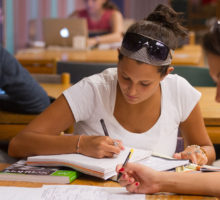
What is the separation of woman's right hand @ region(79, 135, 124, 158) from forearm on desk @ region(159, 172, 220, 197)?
24 cm

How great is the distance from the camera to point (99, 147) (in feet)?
4.84

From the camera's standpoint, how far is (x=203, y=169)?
4.63 feet

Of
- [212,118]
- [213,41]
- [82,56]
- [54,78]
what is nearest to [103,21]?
[82,56]

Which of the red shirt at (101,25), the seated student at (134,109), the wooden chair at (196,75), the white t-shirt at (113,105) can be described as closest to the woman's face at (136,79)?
the seated student at (134,109)

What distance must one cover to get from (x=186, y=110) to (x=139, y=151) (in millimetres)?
384

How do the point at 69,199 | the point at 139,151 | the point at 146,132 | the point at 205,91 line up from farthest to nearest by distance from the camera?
the point at 205,91, the point at 146,132, the point at 139,151, the point at 69,199

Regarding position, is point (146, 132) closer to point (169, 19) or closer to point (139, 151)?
point (139, 151)

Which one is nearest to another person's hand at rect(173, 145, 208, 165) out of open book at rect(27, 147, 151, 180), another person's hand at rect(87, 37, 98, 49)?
open book at rect(27, 147, 151, 180)

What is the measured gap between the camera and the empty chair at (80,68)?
10.0 ft

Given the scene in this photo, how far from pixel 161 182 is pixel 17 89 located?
3.92 feet

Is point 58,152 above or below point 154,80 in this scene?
below

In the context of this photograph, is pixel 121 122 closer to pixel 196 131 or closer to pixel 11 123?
pixel 196 131

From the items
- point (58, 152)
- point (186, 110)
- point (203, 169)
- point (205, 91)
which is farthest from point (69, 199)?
point (205, 91)

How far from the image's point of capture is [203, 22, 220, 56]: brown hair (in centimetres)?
119
